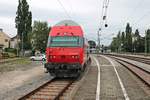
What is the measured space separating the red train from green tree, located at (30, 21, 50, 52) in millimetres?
72992

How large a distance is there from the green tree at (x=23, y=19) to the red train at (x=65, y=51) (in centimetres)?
5866

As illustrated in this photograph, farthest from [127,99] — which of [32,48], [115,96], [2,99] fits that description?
[32,48]


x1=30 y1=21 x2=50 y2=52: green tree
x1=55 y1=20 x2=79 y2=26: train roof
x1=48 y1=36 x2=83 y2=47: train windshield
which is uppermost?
x1=30 y1=21 x2=50 y2=52: green tree

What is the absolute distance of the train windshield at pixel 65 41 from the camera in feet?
75.7

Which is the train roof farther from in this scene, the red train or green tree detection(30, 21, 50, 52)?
green tree detection(30, 21, 50, 52)

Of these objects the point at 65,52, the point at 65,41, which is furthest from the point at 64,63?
the point at 65,41

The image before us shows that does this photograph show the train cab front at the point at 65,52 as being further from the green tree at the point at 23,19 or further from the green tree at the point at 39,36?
the green tree at the point at 39,36

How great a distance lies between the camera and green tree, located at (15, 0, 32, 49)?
82062 mm

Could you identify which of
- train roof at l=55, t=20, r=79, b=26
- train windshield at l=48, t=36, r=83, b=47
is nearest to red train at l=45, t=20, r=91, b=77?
train windshield at l=48, t=36, r=83, b=47

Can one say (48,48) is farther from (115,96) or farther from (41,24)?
(41,24)

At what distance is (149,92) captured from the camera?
16.6m

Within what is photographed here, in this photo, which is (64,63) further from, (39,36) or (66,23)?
(39,36)

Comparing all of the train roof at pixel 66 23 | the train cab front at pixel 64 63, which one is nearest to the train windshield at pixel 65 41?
the train cab front at pixel 64 63

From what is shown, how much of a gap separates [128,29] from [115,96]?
5317 inches
